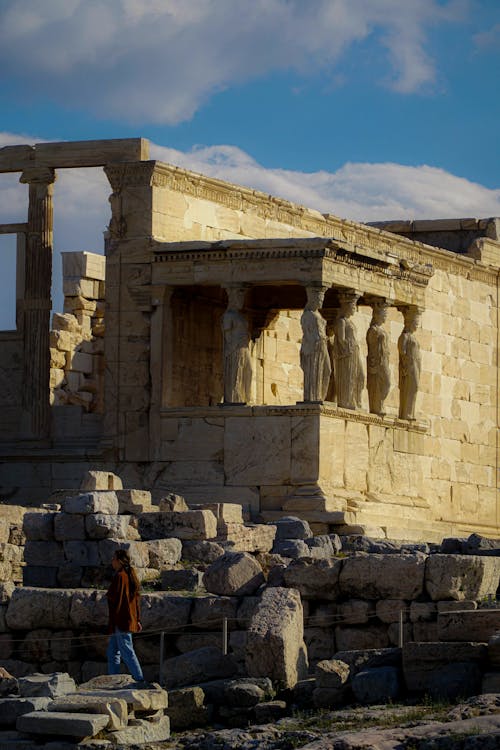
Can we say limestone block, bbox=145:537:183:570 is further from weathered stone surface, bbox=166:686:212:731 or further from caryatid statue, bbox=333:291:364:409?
caryatid statue, bbox=333:291:364:409

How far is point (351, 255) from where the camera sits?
2675 cm

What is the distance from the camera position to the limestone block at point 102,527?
19.7 metres

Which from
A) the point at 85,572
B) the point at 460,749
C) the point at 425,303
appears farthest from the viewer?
the point at 425,303

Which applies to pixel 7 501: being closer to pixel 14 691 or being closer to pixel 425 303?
pixel 425 303

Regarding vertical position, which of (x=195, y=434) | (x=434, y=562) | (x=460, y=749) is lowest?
(x=460, y=749)

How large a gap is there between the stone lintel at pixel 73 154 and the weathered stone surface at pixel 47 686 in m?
11.9

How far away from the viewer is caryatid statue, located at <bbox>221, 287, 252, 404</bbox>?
2608cm

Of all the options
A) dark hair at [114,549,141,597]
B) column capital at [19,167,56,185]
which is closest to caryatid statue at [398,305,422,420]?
column capital at [19,167,56,185]

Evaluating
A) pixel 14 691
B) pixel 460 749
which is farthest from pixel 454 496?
pixel 460 749

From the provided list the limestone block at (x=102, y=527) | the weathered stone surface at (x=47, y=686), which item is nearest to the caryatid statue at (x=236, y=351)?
the limestone block at (x=102, y=527)

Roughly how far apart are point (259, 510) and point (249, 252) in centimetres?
331

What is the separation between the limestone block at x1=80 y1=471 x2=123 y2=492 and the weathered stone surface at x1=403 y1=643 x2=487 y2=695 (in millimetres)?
7803

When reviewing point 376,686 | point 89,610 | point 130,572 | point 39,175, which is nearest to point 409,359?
point 39,175

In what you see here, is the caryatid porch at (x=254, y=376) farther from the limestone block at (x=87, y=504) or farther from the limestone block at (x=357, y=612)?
the limestone block at (x=357, y=612)
